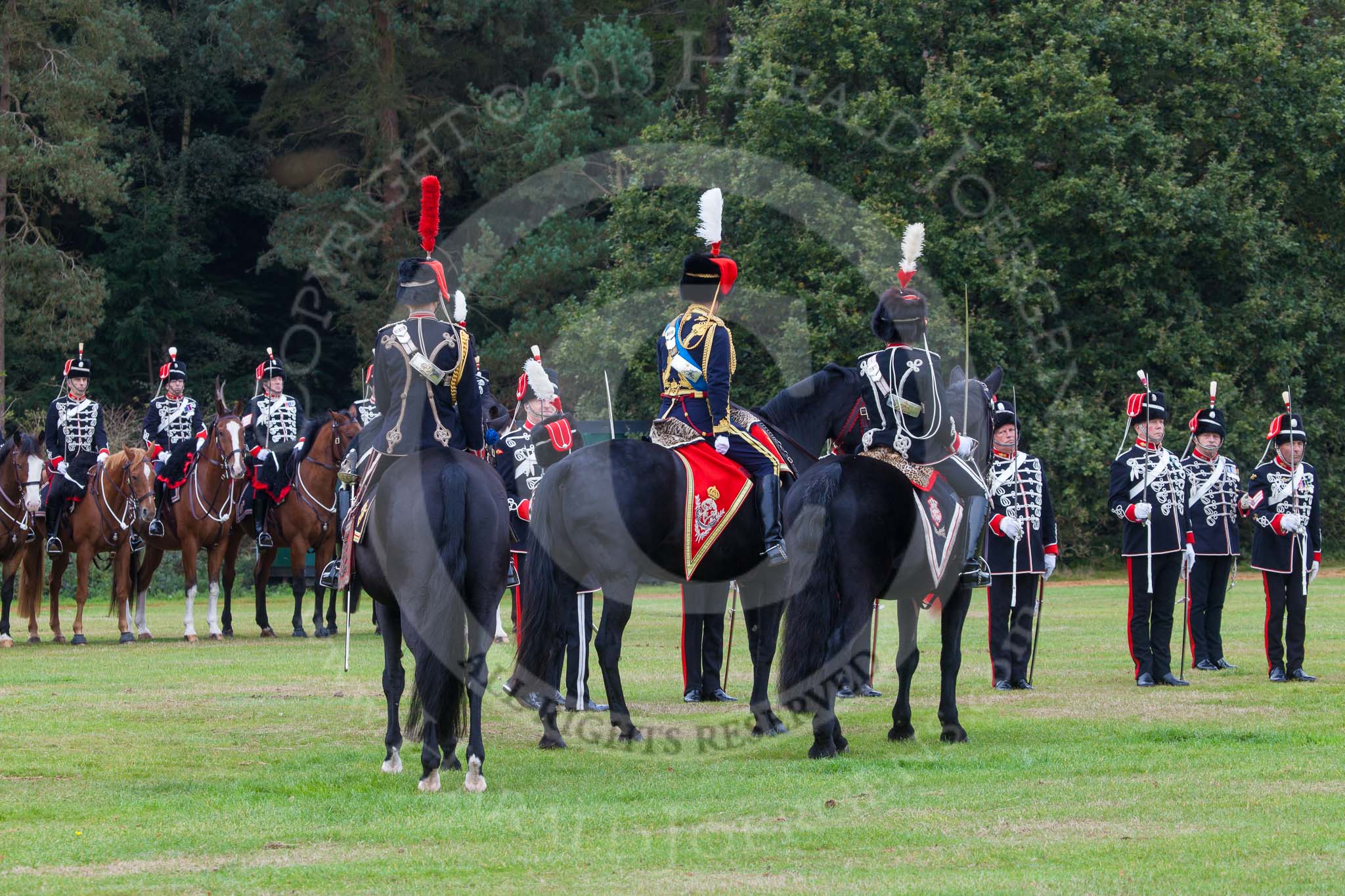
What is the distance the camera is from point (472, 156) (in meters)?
39.1

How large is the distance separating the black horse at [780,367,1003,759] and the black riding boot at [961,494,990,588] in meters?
0.06

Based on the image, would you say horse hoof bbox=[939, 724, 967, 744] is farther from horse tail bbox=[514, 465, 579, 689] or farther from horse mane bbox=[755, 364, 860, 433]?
horse tail bbox=[514, 465, 579, 689]

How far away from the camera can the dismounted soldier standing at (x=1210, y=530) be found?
1429 cm

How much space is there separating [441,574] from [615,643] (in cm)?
198

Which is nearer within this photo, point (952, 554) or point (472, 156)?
point (952, 554)

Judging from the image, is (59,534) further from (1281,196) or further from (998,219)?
(1281,196)

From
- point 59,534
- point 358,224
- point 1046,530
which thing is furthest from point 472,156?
point 1046,530

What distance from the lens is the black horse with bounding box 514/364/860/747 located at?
958 cm

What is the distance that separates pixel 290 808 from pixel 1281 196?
30187 millimetres

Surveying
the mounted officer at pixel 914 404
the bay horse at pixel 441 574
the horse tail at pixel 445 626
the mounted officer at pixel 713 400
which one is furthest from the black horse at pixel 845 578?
the horse tail at pixel 445 626

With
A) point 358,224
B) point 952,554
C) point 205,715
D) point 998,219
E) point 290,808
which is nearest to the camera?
point 290,808

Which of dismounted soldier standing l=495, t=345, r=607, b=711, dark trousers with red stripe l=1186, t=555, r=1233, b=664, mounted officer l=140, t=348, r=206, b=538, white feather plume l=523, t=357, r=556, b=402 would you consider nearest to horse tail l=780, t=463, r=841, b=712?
dismounted soldier standing l=495, t=345, r=607, b=711

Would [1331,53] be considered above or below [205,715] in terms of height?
above

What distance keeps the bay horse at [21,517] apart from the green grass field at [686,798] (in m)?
5.04
